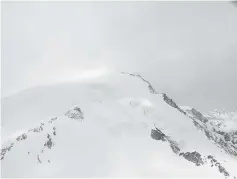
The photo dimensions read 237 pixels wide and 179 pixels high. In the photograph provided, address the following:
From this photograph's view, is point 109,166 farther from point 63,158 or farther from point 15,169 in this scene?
point 15,169

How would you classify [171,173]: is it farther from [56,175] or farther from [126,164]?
[56,175]

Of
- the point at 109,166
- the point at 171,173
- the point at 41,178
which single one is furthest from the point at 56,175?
the point at 171,173

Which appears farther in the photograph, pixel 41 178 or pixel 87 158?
pixel 87 158

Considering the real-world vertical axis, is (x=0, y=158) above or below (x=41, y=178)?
above

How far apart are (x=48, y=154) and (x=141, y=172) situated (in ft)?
117

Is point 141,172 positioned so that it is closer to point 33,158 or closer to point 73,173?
point 73,173

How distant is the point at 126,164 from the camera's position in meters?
198

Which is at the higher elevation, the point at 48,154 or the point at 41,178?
the point at 48,154

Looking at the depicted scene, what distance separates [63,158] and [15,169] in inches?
726

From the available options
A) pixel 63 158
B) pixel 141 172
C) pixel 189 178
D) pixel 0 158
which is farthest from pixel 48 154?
pixel 189 178

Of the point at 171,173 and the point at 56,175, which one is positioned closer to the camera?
the point at 56,175

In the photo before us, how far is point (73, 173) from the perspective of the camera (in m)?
189

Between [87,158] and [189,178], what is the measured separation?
131 feet

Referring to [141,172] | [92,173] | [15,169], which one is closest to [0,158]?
[15,169]
